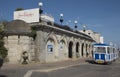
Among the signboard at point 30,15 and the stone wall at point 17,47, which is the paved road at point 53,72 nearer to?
the stone wall at point 17,47

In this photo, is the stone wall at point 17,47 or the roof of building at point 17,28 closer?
the stone wall at point 17,47

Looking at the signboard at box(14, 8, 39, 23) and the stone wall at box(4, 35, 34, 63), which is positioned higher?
the signboard at box(14, 8, 39, 23)

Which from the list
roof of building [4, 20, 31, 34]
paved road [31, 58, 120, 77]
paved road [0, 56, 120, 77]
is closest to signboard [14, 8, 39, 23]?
roof of building [4, 20, 31, 34]

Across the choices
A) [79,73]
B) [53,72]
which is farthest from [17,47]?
[79,73]

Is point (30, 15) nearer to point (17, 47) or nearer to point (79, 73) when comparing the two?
point (17, 47)

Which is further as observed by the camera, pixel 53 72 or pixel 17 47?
pixel 17 47

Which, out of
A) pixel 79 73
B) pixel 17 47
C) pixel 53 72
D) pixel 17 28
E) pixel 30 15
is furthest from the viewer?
pixel 30 15

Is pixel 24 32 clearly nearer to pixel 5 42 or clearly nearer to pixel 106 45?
pixel 5 42

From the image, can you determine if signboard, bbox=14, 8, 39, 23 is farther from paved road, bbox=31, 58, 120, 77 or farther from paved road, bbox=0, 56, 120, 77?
paved road, bbox=31, 58, 120, 77

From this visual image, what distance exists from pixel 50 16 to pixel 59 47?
197 inches

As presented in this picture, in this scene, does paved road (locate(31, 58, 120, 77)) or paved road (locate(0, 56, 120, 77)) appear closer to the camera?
paved road (locate(0, 56, 120, 77))

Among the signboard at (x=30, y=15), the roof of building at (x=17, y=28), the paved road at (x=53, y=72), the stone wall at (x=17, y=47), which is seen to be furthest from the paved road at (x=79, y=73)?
the signboard at (x=30, y=15)

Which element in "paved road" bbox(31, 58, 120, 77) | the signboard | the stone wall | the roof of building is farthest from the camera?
the signboard

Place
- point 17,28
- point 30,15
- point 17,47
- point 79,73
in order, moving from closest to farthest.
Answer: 1. point 79,73
2. point 17,47
3. point 17,28
4. point 30,15
